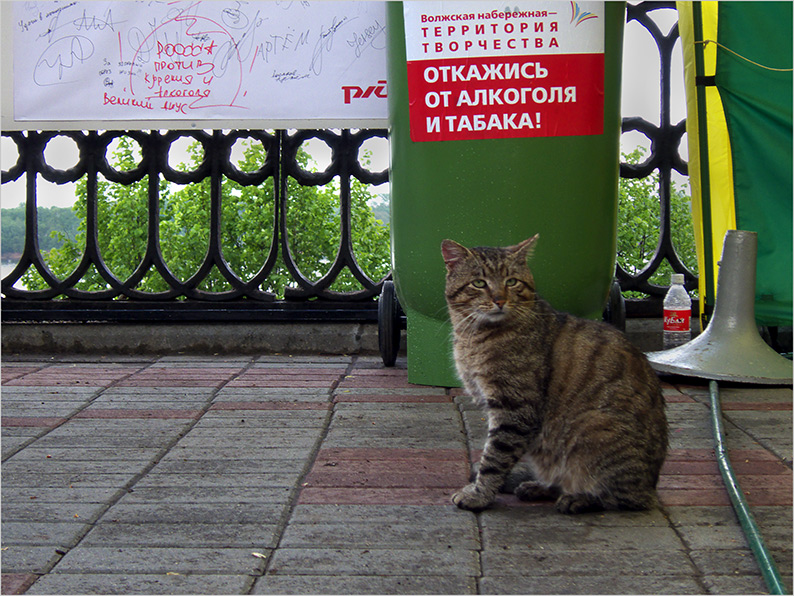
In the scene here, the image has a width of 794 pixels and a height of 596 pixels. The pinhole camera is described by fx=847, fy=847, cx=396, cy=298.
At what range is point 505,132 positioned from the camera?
334 cm

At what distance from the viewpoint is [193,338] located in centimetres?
438

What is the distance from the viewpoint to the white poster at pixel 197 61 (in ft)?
13.7

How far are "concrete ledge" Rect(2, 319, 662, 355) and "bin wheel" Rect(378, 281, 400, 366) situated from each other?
0.38 m

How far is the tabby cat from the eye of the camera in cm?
213

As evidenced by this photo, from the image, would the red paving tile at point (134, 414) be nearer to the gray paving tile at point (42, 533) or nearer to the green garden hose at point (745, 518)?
the gray paving tile at point (42, 533)

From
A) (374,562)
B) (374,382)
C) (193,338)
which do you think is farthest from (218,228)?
(374,562)

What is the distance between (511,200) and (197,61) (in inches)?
72.9

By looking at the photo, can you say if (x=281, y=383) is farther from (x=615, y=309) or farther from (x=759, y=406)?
(x=759, y=406)

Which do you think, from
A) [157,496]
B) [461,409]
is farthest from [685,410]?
[157,496]

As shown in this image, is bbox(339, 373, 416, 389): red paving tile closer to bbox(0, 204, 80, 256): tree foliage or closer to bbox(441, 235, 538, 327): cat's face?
bbox(441, 235, 538, 327): cat's face

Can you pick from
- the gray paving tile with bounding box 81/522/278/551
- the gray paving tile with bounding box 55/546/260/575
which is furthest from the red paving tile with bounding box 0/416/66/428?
the gray paving tile with bounding box 55/546/260/575

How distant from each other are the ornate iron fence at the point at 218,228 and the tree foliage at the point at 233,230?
1.93 metres

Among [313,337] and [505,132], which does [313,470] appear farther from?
[313,337]

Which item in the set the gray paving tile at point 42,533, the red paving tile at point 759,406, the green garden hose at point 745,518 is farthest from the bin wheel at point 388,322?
the gray paving tile at point 42,533
